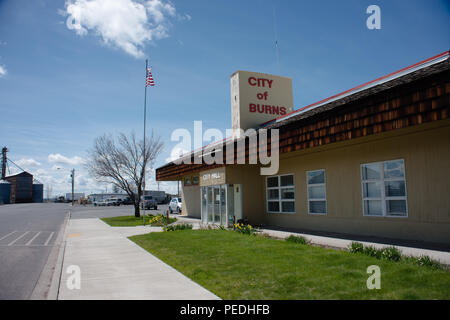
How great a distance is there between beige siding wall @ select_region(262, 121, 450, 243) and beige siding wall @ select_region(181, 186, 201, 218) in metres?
11.8

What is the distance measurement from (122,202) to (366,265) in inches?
2456

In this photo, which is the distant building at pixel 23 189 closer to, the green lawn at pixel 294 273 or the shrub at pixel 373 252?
the green lawn at pixel 294 273

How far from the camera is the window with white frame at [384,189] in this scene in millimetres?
10188

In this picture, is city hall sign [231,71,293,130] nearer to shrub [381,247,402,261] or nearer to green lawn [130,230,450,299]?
green lawn [130,230,450,299]

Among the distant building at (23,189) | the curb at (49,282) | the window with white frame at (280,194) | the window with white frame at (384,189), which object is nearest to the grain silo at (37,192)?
the distant building at (23,189)

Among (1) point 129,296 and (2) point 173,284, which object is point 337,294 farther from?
(1) point 129,296

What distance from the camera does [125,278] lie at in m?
6.79

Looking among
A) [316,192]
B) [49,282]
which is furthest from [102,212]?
[49,282]

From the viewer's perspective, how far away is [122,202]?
6431cm

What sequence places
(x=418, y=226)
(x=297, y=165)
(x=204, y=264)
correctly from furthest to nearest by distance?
(x=297, y=165) → (x=418, y=226) → (x=204, y=264)

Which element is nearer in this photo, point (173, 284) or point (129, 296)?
point (129, 296)

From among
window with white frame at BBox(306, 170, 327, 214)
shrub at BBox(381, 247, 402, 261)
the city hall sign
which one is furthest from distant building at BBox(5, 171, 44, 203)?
shrub at BBox(381, 247, 402, 261)
